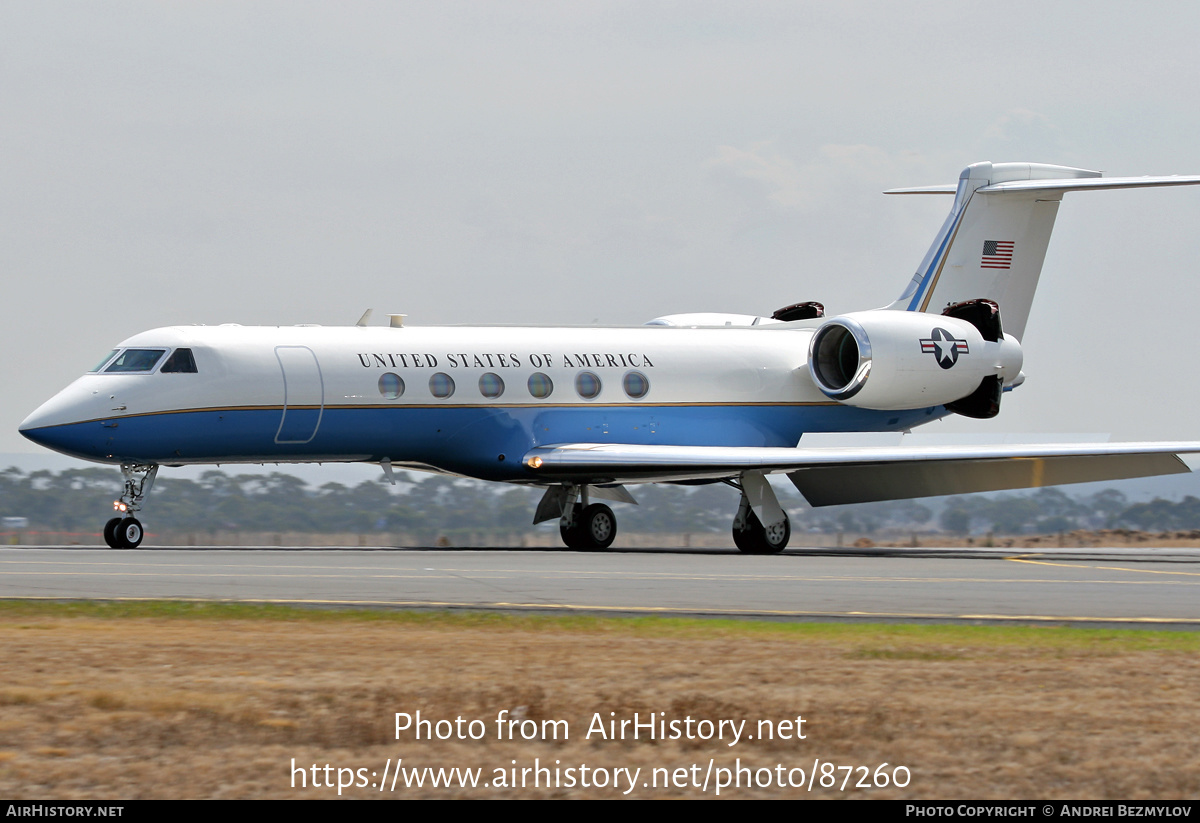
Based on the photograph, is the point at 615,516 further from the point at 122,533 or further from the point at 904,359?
the point at 122,533

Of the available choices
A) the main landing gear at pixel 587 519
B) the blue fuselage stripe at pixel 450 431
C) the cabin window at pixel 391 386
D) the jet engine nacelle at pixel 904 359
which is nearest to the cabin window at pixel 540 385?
the blue fuselage stripe at pixel 450 431

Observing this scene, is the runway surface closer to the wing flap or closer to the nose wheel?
the nose wheel

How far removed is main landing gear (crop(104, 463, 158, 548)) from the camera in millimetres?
26359

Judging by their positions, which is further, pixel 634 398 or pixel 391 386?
pixel 634 398

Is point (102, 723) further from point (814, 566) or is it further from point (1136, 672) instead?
point (814, 566)

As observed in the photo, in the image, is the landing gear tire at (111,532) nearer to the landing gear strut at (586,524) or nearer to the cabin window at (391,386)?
the cabin window at (391,386)

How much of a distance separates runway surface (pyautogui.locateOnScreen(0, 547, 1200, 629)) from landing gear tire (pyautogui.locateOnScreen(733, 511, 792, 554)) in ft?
13.1

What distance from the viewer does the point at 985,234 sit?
116 ft

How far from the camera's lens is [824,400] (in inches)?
1310

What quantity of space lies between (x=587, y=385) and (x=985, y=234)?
34.8 feet

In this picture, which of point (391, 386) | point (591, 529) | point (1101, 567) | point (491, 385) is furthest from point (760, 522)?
point (1101, 567)

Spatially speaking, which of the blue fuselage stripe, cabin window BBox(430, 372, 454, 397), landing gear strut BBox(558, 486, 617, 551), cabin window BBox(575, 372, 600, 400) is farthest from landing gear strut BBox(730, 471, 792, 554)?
cabin window BBox(430, 372, 454, 397)

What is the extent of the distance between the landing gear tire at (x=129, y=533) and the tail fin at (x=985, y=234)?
17.7 meters

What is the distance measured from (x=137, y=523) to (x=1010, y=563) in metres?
14.4
